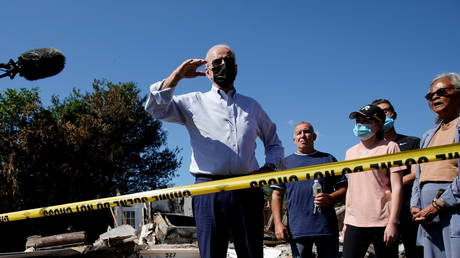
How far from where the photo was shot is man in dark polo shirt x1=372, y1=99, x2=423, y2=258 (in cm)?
434

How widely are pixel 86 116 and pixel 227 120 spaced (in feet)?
83.9

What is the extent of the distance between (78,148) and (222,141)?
79.5ft

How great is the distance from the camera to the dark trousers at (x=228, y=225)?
297 centimetres

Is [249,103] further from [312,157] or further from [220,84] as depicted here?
[312,157]

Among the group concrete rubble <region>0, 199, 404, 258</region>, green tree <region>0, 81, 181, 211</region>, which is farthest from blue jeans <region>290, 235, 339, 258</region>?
green tree <region>0, 81, 181, 211</region>

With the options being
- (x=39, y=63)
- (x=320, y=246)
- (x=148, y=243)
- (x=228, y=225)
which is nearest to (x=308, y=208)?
(x=320, y=246)

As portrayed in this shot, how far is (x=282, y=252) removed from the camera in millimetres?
9781

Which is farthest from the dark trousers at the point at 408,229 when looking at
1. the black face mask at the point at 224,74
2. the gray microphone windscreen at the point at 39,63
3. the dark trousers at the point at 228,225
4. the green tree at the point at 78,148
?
the green tree at the point at 78,148

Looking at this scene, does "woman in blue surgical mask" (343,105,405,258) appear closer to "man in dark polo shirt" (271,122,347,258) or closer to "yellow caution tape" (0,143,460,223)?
"man in dark polo shirt" (271,122,347,258)

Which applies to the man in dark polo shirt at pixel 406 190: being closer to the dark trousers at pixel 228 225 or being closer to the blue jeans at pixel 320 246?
the blue jeans at pixel 320 246

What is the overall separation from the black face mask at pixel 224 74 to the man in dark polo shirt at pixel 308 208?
1522mm

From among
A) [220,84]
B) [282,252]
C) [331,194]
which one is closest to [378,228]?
[331,194]

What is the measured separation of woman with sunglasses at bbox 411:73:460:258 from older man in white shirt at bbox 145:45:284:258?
1045 mm

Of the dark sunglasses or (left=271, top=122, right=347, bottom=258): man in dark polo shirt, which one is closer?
the dark sunglasses
